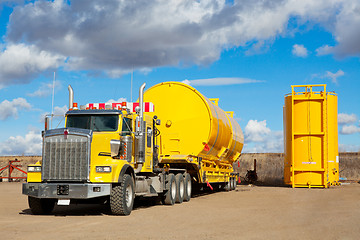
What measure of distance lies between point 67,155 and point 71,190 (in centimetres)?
96

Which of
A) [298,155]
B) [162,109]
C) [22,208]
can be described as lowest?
[22,208]

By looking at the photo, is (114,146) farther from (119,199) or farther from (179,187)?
(179,187)

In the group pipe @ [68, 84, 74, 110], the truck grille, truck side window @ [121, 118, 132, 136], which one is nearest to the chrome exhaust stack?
truck side window @ [121, 118, 132, 136]

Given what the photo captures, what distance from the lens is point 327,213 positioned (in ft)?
43.7

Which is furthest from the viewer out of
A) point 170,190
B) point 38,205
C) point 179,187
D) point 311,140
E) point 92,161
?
point 311,140

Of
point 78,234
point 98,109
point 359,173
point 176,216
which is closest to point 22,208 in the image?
point 98,109

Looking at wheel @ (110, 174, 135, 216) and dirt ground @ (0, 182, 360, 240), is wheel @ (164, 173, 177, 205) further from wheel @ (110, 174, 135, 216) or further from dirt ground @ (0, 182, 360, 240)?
wheel @ (110, 174, 135, 216)

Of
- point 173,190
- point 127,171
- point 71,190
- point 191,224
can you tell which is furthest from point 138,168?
point 191,224

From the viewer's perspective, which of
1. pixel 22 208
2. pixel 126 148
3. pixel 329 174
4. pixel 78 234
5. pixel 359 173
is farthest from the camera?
pixel 359 173

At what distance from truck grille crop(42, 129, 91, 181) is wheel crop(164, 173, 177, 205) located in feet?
15.4

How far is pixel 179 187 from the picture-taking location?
17.4 metres

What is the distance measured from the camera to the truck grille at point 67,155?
40.7 feet

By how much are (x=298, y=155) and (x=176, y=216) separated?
1650cm

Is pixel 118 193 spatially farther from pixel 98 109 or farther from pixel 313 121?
pixel 313 121
